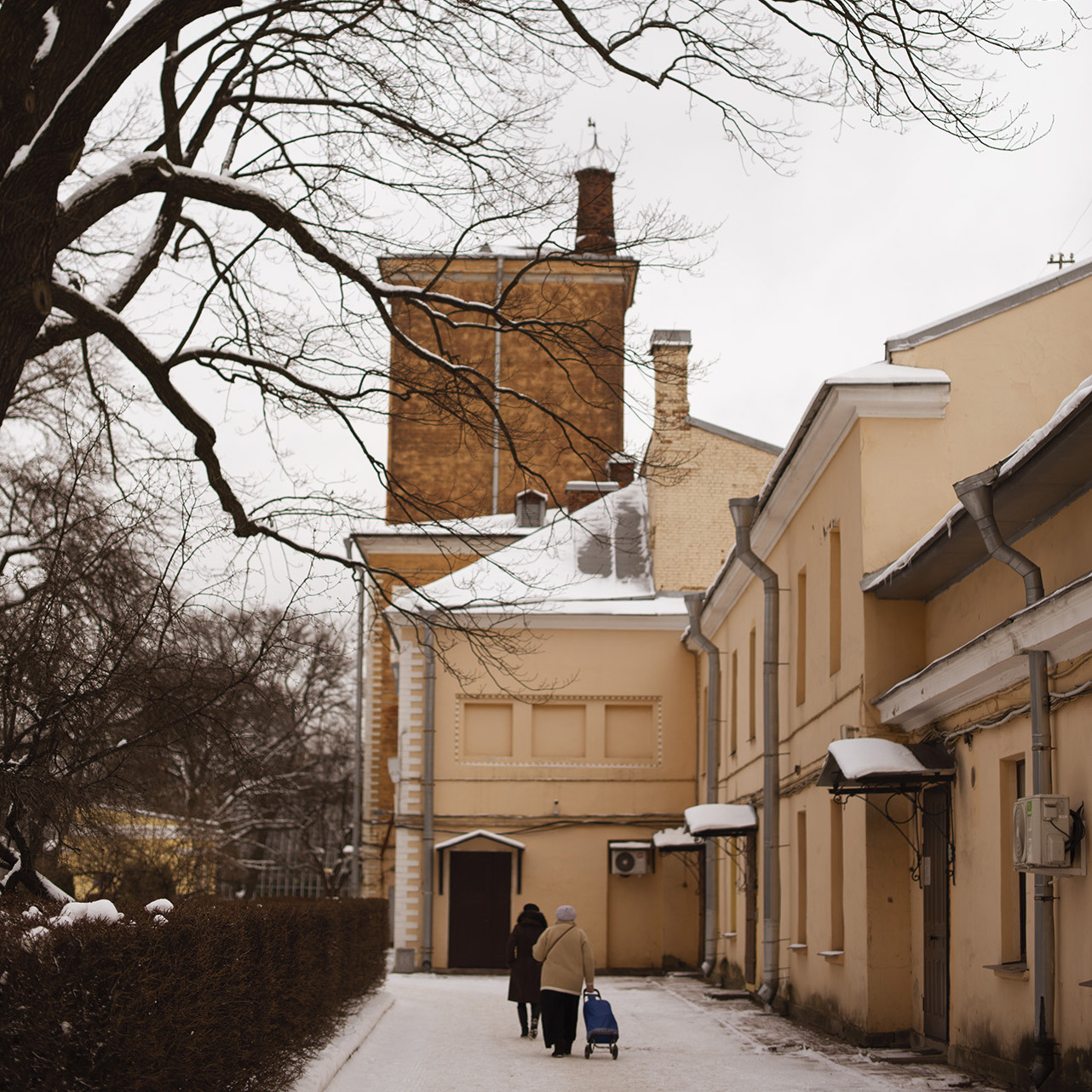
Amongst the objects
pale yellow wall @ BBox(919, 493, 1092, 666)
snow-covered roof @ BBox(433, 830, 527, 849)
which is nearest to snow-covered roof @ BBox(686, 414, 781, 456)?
snow-covered roof @ BBox(433, 830, 527, 849)

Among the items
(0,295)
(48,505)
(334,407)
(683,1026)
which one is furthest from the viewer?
(48,505)

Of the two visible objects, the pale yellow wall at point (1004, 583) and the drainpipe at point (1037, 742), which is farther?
the pale yellow wall at point (1004, 583)

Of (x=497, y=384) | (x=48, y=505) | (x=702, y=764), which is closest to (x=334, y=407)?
(x=497, y=384)

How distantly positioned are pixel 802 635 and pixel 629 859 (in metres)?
12.3

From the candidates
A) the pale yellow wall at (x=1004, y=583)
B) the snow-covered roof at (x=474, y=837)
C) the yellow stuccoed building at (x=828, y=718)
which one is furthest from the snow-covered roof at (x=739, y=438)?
the pale yellow wall at (x=1004, y=583)

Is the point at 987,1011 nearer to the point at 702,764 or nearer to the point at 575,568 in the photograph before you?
the point at 702,764

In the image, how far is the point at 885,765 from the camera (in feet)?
39.2

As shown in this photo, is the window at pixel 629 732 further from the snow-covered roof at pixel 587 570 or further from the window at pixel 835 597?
the window at pixel 835 597

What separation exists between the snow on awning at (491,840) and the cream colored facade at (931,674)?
36.6 ft

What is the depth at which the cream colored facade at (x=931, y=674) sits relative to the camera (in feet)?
31.3

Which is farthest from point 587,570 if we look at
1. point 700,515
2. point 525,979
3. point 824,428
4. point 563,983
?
point 563,983

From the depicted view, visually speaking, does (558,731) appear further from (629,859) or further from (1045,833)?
(1045,833)

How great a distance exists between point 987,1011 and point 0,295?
26.8 ft

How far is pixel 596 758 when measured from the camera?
29406mm
